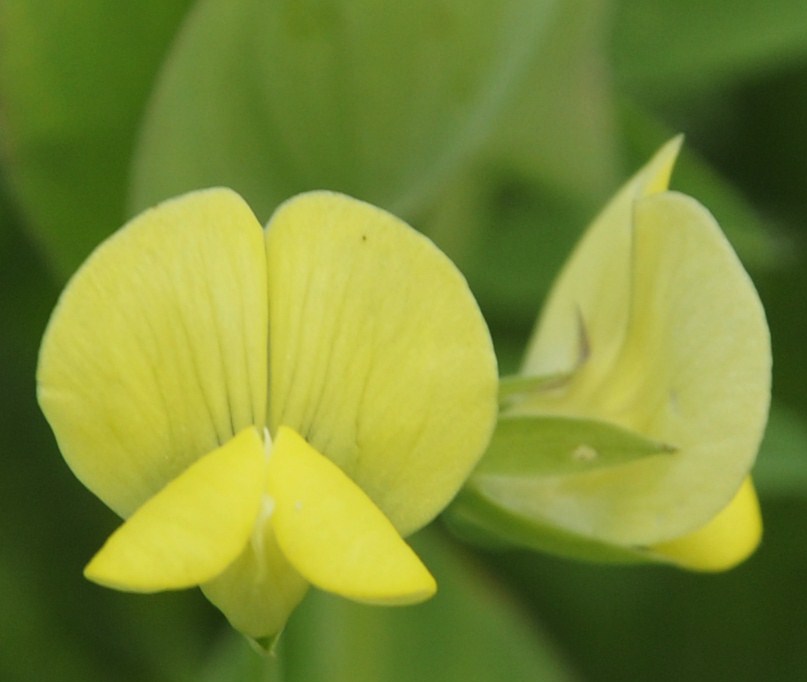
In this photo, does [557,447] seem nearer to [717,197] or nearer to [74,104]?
[74,104]

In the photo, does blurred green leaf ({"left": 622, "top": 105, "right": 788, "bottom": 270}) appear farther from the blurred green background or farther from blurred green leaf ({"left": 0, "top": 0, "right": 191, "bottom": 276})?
blurred green leaf ({"left": 0, "top": 0, "right": 191, "bottom": 276})

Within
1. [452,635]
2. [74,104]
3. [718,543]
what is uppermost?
[74,104]

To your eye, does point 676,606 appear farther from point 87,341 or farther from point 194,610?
point 87,341

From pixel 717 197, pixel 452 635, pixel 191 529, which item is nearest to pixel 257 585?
pixel 191 529

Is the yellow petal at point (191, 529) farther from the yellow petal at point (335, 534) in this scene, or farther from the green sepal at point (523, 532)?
the green sepal at point (523, 532)

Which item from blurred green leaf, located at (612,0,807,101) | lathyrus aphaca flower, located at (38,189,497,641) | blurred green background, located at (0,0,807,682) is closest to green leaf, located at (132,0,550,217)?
blurred green background, located at (0,0,807,682)
